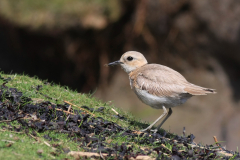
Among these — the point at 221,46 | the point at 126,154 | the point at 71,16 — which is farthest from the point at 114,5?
the point at 126,154

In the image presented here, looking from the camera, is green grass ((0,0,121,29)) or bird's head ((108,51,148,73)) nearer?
bird's head ((108,51,148,73))

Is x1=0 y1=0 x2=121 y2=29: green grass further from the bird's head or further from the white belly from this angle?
the white belly

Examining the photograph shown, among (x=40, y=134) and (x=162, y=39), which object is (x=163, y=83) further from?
(x=162, y=39)

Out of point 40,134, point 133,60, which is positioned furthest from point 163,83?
point 40,134

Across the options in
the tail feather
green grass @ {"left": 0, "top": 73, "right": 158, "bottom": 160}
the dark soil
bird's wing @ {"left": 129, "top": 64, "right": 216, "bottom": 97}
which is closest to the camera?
green grass @ {"left": 0, "top": 73, "right": 158, "bottom": 160}

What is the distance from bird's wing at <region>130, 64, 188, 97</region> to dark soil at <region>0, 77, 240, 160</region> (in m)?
0.90

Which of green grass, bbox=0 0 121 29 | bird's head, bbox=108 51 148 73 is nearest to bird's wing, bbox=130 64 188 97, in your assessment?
bird's head, bbox=108 51 148 73

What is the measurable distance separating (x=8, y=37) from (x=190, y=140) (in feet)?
35.2

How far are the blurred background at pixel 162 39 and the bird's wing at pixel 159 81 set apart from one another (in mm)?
Answer: 5976

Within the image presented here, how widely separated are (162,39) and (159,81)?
6.61m

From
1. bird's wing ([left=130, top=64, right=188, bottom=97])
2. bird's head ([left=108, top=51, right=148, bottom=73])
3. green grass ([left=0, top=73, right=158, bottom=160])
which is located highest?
bird's head ([left=108, top=51, right=148, bottom=73])

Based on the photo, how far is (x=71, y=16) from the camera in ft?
39.8

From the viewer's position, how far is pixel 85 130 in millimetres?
5430

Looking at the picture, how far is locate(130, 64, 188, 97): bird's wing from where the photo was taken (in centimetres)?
592
